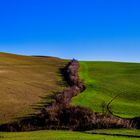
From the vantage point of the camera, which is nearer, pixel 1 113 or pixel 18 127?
pixel 18 127

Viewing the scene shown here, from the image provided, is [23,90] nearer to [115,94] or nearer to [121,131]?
[115,94]

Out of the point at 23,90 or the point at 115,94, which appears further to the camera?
the point at 115,94

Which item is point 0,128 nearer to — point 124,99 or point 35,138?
point 35,138

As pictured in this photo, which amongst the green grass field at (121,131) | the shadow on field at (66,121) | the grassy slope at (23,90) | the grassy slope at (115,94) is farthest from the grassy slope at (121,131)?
the grassy slope at (23,90)

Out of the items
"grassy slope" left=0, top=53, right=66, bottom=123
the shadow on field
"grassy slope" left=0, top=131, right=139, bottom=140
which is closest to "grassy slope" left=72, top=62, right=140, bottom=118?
"grassy slope" left=0, top=53, right=66, bottom=123

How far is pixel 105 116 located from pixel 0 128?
513 cm

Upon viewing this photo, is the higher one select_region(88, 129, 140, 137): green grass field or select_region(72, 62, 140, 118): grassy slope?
select_region(72, 62, 140, 118): grassy slope

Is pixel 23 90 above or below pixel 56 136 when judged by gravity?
above

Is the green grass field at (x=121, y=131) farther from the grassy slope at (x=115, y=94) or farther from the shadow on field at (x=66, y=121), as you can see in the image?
the grassy slope at (x=115, y=94)

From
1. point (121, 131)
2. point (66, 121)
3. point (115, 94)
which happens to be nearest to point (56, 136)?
point (121, 131)

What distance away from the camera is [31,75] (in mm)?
46844

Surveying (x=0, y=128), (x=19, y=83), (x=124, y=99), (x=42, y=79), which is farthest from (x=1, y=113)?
(x=42, y=79)

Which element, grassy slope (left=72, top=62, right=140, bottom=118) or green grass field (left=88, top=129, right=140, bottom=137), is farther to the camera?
grassy slope (left=72, top=62, right=140, bottom=118)

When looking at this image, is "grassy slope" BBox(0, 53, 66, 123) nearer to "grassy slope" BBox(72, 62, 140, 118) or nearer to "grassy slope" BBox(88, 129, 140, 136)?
"grassy slope" BBox(72, 62, 140, 118)
